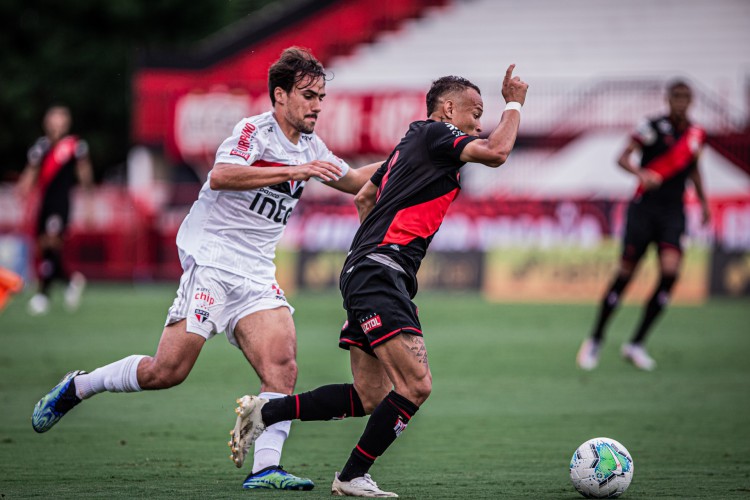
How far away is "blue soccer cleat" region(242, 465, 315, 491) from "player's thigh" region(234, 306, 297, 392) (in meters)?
0.50

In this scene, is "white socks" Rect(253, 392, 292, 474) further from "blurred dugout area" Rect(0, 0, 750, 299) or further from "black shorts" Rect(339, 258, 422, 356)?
"blurred dugout area" Rect(0, 0, 750, 299)

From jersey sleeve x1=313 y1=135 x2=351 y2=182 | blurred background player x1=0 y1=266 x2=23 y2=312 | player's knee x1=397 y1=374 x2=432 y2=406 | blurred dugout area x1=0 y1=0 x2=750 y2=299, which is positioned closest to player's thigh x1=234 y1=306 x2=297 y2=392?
player's knee x1=397 y1=374 x2=432 y2=406

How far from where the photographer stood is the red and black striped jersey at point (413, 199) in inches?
240

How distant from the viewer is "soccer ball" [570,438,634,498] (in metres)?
5.97

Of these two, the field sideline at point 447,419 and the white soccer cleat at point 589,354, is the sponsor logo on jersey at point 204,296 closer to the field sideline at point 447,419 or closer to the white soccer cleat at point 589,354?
the field sideline at point 447,419

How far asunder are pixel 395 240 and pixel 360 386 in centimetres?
87

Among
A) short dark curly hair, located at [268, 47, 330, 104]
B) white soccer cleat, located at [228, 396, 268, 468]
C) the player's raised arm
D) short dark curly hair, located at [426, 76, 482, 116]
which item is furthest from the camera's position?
short dark curly hair, located at [268, 47, 330, 104]

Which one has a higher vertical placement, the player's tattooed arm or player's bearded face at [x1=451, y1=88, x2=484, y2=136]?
player's bearded face at [x1=451, y1=88, x2=484, y2=136]

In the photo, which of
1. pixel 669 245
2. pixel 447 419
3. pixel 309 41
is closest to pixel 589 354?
pixel 669 245

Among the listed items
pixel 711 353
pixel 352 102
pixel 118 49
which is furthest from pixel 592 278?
pixel 118 49

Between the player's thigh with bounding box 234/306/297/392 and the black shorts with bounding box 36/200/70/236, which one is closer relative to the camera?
the player's thigh with bounding box 234/306/297/392

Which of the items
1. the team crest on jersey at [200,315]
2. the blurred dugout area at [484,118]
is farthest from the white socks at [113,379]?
the blurred dugout area at [484,118]

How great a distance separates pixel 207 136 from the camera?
94.7ft

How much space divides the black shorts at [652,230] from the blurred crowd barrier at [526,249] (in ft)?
23.0
